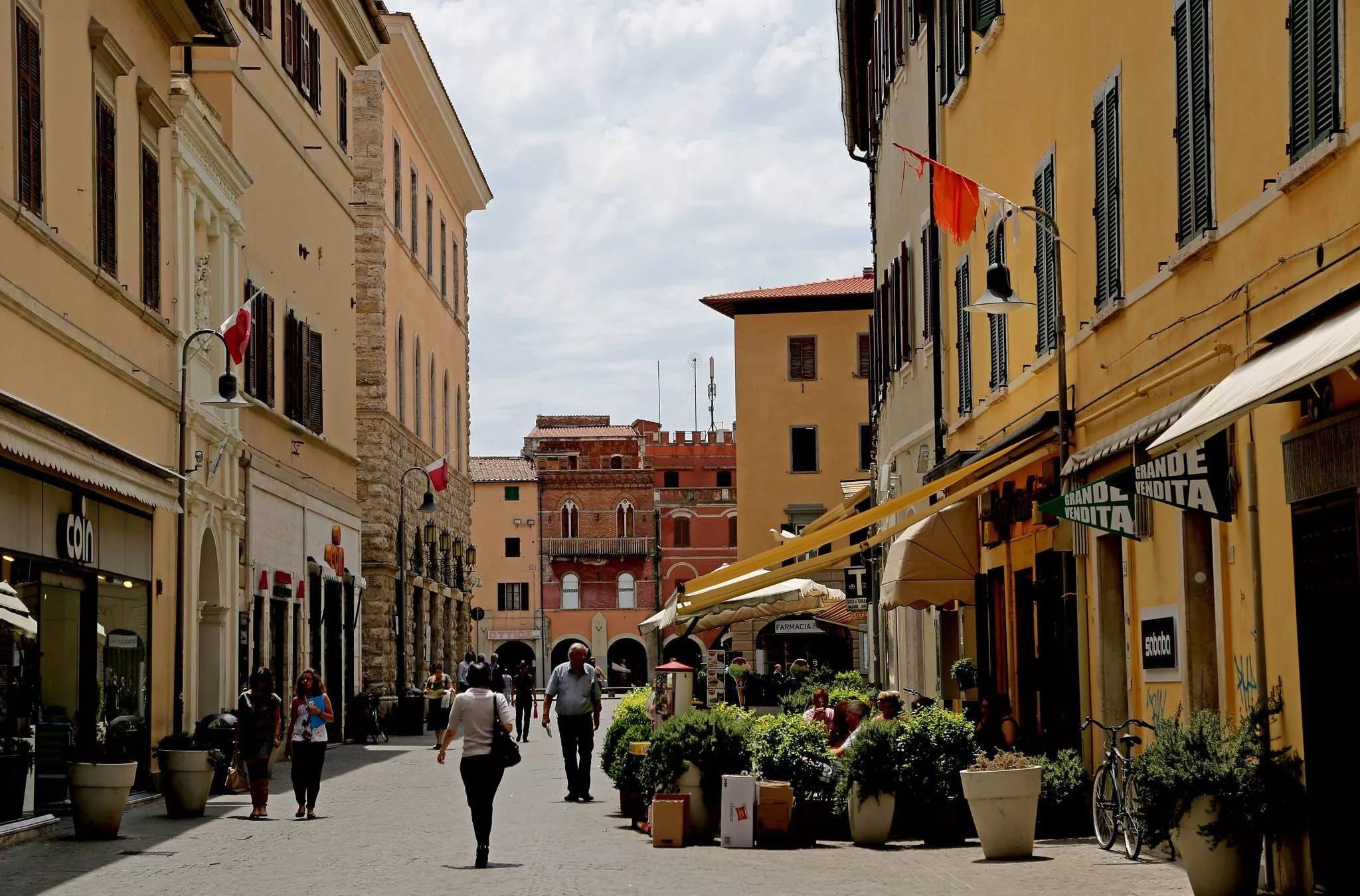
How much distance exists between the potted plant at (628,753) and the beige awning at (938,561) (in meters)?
3.13

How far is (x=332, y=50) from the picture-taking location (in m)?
38.4

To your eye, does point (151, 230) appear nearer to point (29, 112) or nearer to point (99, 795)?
point (29, 112)

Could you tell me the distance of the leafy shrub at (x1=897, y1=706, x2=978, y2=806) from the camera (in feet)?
51.4

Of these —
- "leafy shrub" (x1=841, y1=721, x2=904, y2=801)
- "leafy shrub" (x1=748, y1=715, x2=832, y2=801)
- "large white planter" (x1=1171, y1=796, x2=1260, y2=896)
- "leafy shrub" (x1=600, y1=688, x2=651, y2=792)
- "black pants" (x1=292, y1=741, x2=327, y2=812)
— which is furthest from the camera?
"black pants" (x1=292, y1=741, x2=327, y2=812)

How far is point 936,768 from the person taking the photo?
15.7 metres

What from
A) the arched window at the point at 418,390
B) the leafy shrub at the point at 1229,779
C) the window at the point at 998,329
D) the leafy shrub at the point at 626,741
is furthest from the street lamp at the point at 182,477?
the arched window at the point at 418,390

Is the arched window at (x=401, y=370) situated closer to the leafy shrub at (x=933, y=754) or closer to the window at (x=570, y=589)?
the leafy shrub at (x=933, y=754)

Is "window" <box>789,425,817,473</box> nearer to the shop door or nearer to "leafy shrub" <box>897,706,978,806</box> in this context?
"leafy shrub" <box>897,706,978,806</box>

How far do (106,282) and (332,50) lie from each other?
18786 mm

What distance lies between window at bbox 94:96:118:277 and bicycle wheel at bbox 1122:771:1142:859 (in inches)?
463

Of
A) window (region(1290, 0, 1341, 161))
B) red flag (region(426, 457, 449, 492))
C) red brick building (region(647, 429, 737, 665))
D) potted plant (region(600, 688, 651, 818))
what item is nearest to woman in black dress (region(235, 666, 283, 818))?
potted plant (region(600, 688, 651, 818))

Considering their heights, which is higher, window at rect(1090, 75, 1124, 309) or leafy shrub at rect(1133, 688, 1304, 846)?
window at rect(1090, 75, 1124, 309)

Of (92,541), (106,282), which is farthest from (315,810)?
(106,282)

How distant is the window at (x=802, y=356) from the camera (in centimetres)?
7225
